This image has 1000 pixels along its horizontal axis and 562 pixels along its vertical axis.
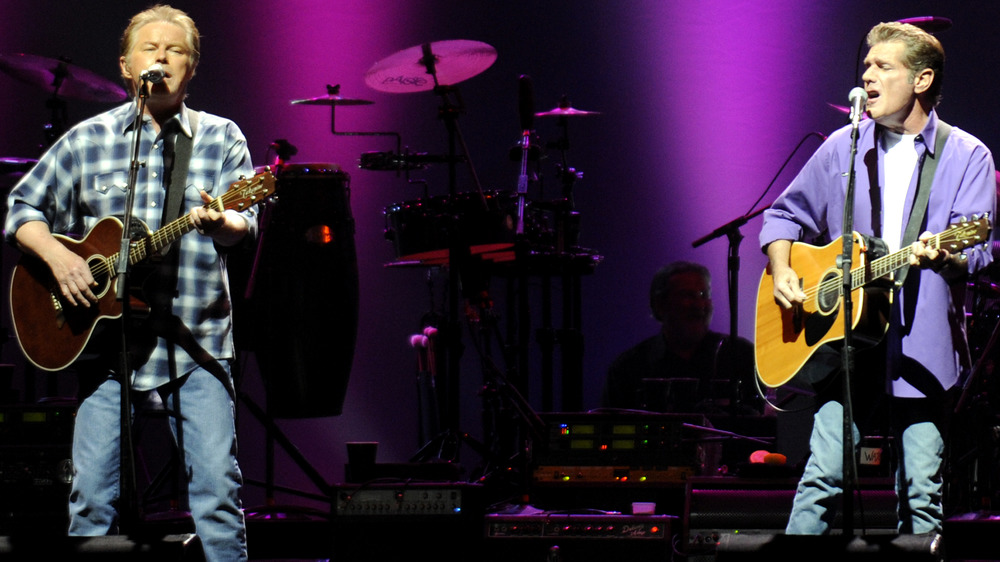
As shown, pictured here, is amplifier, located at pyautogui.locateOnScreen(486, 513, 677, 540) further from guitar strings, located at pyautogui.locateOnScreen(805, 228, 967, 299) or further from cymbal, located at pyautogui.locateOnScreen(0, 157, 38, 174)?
cymbal, located at pyautogui.locateOnScreen(0, 157, 38, 174)

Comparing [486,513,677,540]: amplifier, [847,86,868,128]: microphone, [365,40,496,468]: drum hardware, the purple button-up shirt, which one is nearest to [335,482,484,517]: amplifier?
[486,513,677,540]: amplifier

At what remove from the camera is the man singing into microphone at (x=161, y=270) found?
11.4ft

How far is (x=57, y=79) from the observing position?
6355mm

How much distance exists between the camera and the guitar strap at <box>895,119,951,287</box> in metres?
3.56

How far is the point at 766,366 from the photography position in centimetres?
390

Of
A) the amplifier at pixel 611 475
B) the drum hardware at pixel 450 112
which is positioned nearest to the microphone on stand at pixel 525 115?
the drum hardware at pixel 450 112

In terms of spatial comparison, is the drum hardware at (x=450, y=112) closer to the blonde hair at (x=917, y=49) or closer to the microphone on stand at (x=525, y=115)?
the microphone on stand at (x=525, y=115)

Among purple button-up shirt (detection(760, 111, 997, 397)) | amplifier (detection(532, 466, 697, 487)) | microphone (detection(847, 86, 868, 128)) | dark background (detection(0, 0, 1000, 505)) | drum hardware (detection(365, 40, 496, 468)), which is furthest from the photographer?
dark background (detection(0, 0, 1000, 505))

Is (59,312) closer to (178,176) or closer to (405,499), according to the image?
(178,176)

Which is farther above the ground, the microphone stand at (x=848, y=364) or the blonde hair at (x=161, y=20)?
the blonde hair at (x=161, y=20)

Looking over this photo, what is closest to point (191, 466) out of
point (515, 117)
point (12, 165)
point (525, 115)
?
point (12, 165)

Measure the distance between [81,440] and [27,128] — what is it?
4.66 m

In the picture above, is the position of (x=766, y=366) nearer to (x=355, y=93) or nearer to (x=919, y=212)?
(x=919, y=212)

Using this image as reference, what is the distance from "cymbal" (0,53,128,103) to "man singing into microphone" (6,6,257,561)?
9.19ft
